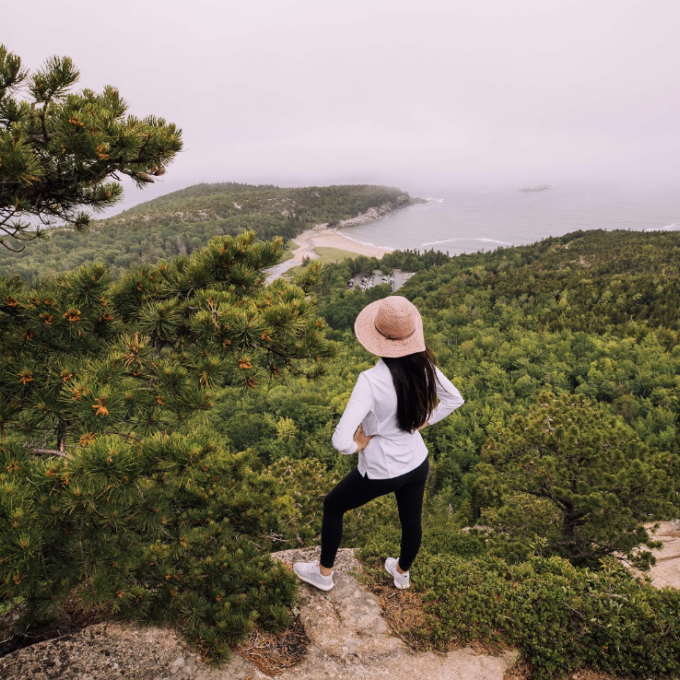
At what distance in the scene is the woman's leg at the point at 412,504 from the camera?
2.45m

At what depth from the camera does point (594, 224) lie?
241ft

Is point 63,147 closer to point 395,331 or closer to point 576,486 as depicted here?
point 395,331

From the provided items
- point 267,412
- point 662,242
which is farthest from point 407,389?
point 662,242

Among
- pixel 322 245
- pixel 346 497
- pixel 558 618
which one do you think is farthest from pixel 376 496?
pixel 322 245

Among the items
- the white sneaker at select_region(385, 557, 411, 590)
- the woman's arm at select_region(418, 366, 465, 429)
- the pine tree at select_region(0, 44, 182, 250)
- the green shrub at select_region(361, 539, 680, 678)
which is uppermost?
the pine tree at select_region(0, 44, 182, 250)

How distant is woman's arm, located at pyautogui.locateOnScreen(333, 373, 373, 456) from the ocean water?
65.2 m

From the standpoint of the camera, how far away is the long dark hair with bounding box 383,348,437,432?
2.12m

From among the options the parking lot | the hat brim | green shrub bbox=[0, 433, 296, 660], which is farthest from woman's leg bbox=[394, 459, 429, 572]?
the parking lot

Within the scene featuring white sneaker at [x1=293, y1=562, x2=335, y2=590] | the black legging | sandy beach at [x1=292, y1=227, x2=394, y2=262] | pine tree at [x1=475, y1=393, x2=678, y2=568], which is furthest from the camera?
sandy beach at [x1=292, y1=227, x2=394, y2=262]

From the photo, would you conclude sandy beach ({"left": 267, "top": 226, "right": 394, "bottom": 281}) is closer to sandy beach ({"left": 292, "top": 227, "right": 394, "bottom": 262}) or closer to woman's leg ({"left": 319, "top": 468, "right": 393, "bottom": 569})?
sandy beach ({"left": 292, "top": 227, "right": 394, "bottom": 262})

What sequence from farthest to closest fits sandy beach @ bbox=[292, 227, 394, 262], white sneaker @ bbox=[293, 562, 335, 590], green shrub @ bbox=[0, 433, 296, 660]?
sandy beach @ bbox=[292, 227, 394, 262] → white sneaker @ bbox=[293, 562, 335, 590] → green shrub @ bbox=[0, 433, 296, 660]

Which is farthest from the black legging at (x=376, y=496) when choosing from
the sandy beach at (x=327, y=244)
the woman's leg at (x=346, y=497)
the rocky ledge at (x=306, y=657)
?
the sandy beach at (x=327, y=244)

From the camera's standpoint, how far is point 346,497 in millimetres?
2498

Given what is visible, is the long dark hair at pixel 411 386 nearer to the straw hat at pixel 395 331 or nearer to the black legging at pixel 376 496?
the straw hat at pixel 395 331
